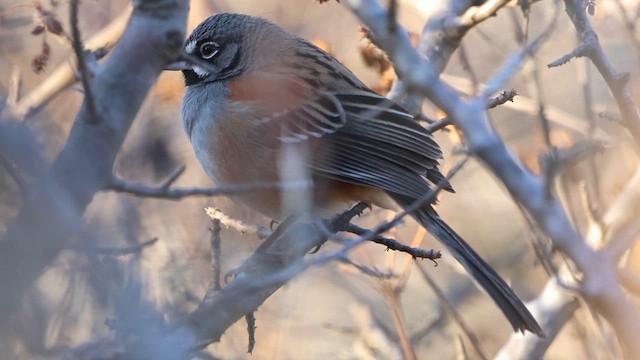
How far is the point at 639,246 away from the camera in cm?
512

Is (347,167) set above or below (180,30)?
below

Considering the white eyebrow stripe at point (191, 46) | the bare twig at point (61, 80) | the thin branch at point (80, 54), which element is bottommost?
the bare twig at point (61, 80)

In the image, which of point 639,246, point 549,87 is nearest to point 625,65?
point 549,87

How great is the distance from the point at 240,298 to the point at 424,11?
221cm

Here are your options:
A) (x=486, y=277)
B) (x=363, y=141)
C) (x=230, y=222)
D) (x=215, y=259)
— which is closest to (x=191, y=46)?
(x=363, y=141)

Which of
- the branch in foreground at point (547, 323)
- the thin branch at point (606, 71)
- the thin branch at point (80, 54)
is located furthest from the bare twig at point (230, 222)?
the thin branch at point (606, 71)

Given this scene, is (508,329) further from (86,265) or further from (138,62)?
(86,265)

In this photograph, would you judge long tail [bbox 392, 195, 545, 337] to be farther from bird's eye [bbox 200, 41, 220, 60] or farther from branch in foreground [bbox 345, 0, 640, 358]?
bird's eye [bbox 200, 41, 220, 60]

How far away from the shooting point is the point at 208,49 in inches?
205

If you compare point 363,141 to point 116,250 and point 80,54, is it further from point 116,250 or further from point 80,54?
point 116,250

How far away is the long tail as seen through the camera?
4.08m

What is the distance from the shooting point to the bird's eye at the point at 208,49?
17.0 ft

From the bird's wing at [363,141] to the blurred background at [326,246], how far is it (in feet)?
1.34

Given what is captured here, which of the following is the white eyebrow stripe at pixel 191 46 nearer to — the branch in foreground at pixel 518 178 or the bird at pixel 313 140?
the bird at pixel 313 140
